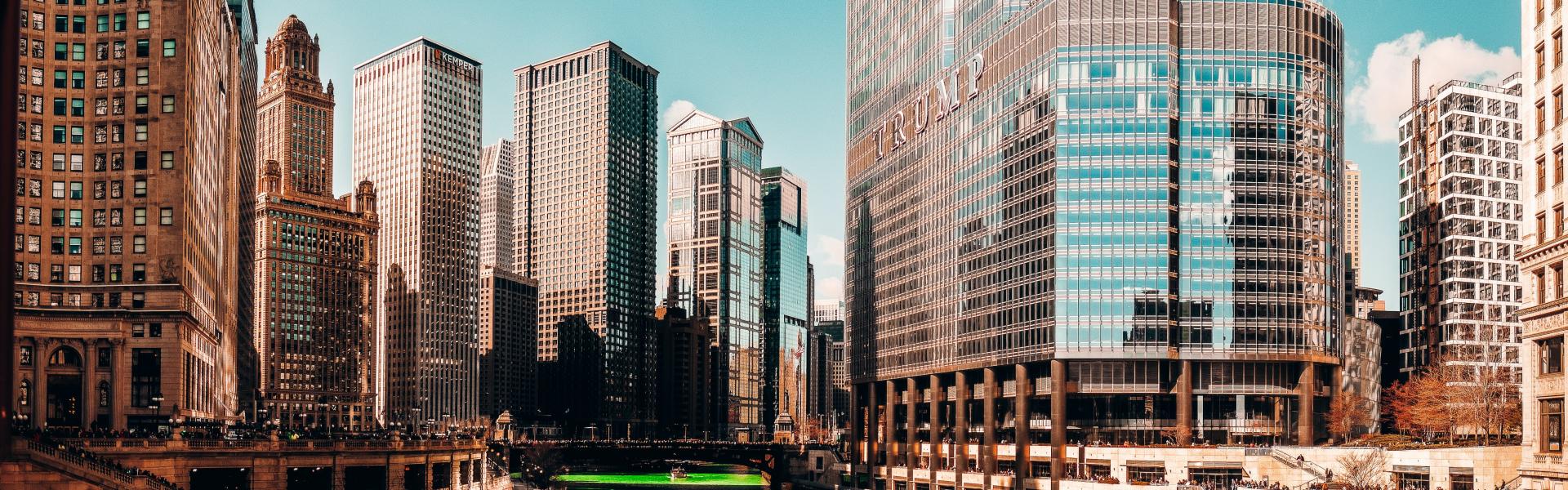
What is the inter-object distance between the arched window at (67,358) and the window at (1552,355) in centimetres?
11203

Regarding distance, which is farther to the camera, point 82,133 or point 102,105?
point 102,105

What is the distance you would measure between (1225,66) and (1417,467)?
215 ft

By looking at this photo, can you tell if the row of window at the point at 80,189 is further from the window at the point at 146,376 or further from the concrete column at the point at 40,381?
the window at the point at 146,376

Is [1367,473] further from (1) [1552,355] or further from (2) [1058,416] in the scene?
(1) [1552,355]

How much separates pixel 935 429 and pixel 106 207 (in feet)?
335

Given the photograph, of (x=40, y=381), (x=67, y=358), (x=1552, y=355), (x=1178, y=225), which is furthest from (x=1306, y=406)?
(x=40, y=381)

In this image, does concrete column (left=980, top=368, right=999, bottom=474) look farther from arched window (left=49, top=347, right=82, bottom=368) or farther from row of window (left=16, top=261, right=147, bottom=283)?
arched window (left=49, top=347, right=82, bottom=368)

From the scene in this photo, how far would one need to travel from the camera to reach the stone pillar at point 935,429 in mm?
192000

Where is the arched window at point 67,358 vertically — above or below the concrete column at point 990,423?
above

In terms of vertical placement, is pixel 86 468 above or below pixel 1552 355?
below

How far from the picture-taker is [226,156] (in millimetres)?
191625

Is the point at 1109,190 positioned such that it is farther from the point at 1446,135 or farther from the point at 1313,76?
the point at 1446,135

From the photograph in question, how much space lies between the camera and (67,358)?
130 meters

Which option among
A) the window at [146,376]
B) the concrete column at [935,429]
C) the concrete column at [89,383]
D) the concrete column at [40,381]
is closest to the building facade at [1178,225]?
the concrete column at [935,429]
